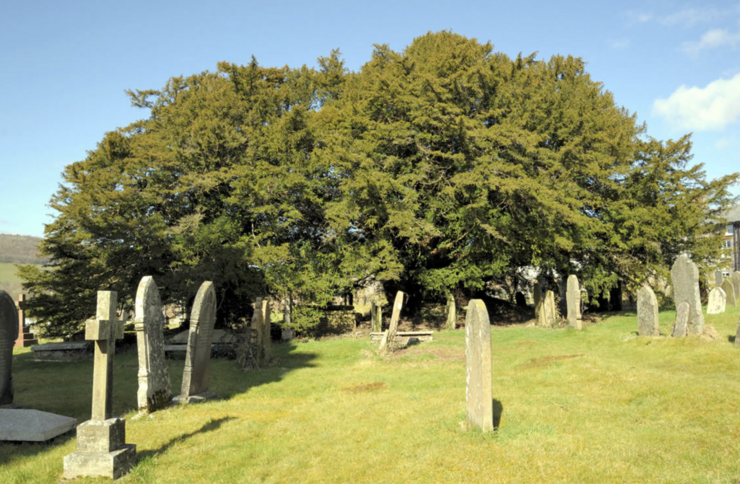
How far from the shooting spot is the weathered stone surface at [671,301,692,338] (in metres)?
15.2

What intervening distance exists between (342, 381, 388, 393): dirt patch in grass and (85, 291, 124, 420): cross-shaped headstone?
19.7 ft

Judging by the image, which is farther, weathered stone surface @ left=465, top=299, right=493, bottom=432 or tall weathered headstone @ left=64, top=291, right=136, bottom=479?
weathered stone surface @ left=465, top=299, right=493, bottom=432

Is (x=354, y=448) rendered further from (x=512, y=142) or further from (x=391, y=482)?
(x=512, y=142)

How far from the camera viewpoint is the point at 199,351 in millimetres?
11602

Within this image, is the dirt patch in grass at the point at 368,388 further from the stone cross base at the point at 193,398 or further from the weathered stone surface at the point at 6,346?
the weathered stone surface at the point at 6,346

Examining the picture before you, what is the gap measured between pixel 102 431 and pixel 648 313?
51.8 ft

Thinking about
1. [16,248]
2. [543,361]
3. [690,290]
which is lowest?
[543,361]

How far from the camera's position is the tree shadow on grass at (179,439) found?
23.7 ft

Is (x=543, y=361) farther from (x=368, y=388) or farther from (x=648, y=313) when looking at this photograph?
(x=648, y=313)

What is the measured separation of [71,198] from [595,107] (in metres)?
28.0

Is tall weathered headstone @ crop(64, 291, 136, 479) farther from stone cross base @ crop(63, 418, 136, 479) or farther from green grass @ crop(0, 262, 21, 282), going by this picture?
green grass @ crop(0, 262, 21, 282)

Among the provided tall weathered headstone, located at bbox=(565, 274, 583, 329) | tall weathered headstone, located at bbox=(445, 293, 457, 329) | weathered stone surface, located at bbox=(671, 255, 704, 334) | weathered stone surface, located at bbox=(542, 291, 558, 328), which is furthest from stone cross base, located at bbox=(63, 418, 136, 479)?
weathered stone surface, located at bbox=(542, 291, 558, 328)

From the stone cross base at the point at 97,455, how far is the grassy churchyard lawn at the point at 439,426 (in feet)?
0.79

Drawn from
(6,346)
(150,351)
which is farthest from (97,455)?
(6,346)
